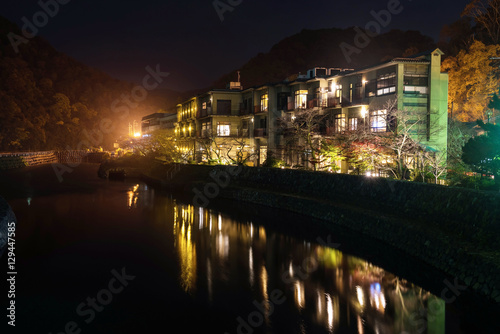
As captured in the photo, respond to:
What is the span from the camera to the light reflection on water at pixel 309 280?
9.62 meters

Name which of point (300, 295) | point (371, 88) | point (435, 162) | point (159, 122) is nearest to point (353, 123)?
point (371, 88)

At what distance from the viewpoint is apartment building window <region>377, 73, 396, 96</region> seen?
26.3 metres

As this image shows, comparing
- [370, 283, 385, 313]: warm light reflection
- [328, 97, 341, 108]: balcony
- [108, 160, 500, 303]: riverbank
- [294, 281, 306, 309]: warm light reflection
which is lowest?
[370, 283, 385, 313]: warm light reflection

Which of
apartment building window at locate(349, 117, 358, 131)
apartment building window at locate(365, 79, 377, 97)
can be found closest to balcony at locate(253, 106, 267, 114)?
apartment building window at locate(349, 117, 358, 131)

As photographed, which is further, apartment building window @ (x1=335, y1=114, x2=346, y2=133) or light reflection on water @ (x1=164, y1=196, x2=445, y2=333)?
apartment building window @ (x1=335, y1=114, x2=346, y2=133)

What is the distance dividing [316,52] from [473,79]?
60.5m

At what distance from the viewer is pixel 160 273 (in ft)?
42.2

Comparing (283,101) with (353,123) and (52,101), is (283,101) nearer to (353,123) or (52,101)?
(353,123)

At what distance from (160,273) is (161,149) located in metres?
37.3

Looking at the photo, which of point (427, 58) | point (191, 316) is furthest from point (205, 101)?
point (191, 316)

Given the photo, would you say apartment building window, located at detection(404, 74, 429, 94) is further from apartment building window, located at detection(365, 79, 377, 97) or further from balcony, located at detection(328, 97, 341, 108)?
balcony, located at detection(328, 97, 341, 108)

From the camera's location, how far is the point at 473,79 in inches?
1258

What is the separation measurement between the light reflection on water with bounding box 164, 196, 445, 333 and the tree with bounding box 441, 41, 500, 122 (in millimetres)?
22861

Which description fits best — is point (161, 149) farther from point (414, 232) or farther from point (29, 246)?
point (414, 232)
